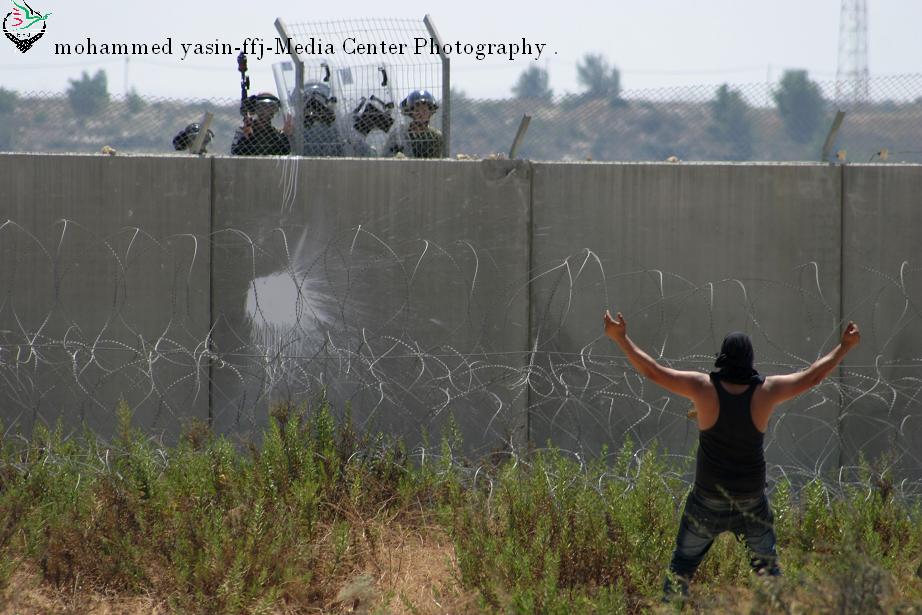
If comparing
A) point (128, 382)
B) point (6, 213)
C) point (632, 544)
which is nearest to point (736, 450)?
point (632, 544)

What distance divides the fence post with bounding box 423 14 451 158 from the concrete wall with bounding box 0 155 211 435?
61.4 inches

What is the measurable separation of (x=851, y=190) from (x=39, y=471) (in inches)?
199

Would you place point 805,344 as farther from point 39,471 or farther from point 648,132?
point 39,471

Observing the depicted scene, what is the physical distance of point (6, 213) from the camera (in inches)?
277

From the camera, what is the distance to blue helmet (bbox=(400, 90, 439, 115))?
24.0 ft

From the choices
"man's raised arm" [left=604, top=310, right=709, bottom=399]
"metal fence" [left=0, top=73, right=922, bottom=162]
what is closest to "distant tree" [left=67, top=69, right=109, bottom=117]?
"metal fence" [left=0, top=73, right=922, bottom=162]

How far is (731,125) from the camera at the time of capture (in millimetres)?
7188

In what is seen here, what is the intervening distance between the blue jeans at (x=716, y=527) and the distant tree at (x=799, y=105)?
11.1ft

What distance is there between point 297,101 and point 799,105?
10.9 ft

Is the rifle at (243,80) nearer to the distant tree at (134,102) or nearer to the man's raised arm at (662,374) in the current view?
the distant tree at (134,102)

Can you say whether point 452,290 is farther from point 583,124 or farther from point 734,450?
point 734,450

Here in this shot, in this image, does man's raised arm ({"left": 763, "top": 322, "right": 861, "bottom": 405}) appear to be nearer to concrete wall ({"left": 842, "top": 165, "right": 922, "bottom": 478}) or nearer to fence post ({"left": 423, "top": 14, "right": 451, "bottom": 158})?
concrete wall ({"left": 842, "top": 165, "right": 922, "bottom": 478})

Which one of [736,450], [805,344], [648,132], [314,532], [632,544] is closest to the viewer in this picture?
[736,450]

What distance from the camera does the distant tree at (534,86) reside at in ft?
23.8
